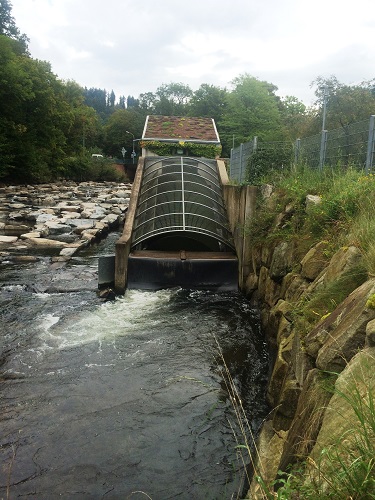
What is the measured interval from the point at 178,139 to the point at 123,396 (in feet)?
87.0

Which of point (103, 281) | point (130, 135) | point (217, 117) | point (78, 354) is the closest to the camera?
point (78, 354)

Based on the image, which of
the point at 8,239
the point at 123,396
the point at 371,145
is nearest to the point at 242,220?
the point at 371,145

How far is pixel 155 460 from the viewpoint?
4.11 m

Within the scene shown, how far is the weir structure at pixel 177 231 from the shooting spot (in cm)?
1020

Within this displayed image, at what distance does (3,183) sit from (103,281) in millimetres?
28018

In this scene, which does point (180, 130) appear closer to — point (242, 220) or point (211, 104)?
point (242, 220)

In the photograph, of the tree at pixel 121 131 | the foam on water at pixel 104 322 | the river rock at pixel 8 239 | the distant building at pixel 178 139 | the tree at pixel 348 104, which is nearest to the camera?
the foam on water at pixel 104 322

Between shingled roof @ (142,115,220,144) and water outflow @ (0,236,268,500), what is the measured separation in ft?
75.4

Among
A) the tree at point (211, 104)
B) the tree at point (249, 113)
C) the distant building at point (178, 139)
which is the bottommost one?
the distant building at point (178, 139)

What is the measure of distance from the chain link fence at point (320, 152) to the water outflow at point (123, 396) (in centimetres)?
345

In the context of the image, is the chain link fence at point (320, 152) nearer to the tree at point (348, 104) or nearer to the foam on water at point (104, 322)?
the foam on water at point (104, 322)

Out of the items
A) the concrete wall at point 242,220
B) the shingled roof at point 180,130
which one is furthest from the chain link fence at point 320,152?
the shingled roof at point 180,130

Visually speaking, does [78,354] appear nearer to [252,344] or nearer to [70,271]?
[252,344]

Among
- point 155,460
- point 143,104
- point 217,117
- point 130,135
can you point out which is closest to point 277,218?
point 155,460
